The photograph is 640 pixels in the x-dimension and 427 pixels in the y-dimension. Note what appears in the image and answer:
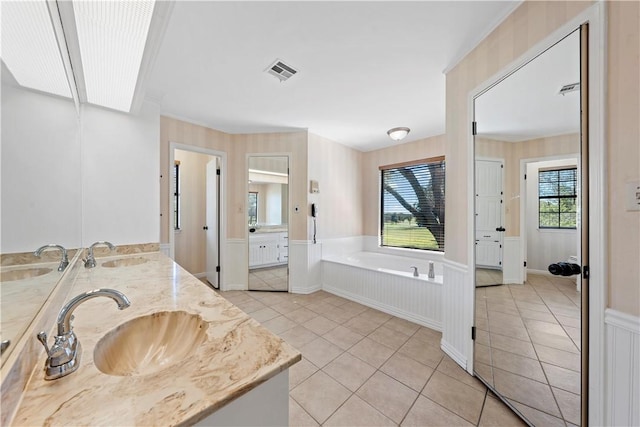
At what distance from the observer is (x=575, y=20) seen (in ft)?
3.64

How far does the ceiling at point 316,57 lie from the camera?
4.86 ft

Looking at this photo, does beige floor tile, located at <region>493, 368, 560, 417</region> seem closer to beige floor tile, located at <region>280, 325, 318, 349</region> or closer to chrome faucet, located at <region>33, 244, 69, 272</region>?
beige floor tile, located at <region>280, 325, 318, 349</region>

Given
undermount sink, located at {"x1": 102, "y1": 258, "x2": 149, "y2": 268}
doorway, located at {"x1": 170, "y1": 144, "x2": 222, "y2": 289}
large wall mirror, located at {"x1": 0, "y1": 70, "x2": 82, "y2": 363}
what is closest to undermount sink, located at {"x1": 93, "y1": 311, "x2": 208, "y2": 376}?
large wall mirror, located at {"x1": 0, "y1": 70, "x2": 82, "y2": 363}

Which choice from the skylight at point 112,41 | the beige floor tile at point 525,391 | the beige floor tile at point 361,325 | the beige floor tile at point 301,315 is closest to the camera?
the skylight at point 112,41

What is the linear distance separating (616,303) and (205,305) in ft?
5.82

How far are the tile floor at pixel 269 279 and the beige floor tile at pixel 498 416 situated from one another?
269cm

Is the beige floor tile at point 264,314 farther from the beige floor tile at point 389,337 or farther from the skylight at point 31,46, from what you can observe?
the skylight at point 31,46

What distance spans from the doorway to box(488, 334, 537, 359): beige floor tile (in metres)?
3.66

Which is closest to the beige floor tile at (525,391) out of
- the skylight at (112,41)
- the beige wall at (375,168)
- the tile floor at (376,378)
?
the tile floor at (376,378)

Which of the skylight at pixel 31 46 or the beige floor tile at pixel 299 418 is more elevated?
the skylight at pixel 31 46

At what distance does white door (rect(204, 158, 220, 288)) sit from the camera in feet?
11.9

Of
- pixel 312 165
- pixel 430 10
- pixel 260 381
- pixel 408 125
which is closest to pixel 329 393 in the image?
pixel 260 381

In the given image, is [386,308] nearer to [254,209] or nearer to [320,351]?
[320,351]

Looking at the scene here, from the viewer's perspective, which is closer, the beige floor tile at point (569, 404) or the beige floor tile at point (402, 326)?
the beige floor tile at point (569, 404)
